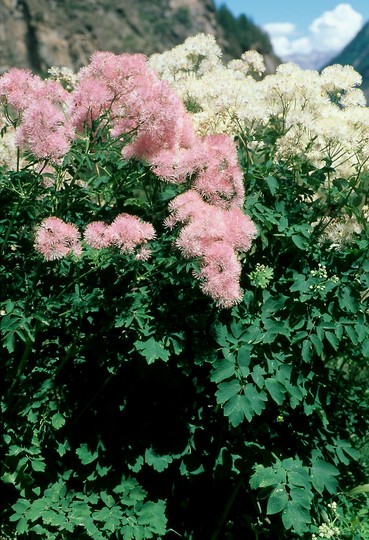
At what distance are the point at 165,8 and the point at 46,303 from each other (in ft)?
312

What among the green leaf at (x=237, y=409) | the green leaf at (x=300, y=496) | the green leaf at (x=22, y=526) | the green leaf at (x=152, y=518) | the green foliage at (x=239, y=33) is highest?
the green foliage at (x=239, y=33)

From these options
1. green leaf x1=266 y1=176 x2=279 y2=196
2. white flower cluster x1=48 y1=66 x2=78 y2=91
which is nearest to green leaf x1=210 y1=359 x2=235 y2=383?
green leaf x1=266 y1=176 x2=279 y2=196

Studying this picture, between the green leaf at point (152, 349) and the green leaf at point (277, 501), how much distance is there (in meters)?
0.69

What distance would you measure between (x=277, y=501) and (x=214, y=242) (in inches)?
40.5

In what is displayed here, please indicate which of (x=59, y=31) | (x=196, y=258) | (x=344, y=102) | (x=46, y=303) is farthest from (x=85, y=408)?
(x=59, y=31)

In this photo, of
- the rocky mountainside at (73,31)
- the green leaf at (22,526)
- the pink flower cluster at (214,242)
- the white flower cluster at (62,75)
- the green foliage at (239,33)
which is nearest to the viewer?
the pink flower cluster at (214,242)

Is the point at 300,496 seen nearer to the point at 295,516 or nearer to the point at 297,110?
the point at 295,516

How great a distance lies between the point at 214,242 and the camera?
6.91ft

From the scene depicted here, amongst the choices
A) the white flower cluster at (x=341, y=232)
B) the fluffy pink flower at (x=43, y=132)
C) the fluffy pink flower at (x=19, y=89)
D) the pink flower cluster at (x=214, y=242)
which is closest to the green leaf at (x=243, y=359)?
the pink flower cluster at (x=214, y=242)

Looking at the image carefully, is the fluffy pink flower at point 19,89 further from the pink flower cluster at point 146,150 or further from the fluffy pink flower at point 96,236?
the fluffy pink flower at point 96,236

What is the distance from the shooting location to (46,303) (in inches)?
95.0

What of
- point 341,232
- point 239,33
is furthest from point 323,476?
point 239,33

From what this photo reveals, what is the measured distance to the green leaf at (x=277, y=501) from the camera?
7.24ft

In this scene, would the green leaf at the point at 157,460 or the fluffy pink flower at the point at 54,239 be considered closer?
the fluffy pink flower at the point at 54,239
